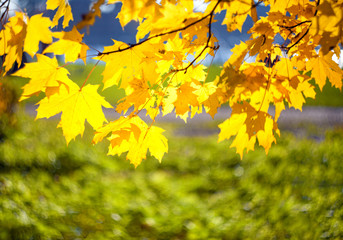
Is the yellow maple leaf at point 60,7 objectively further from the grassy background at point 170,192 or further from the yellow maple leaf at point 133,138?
the grassy background at point 170,192

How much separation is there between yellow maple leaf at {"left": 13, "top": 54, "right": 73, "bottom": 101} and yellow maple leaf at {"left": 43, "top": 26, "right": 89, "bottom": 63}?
0.06 metres

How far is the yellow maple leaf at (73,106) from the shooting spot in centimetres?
109

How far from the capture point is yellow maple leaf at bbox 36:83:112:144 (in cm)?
109

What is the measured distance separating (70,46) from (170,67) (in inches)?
20.0

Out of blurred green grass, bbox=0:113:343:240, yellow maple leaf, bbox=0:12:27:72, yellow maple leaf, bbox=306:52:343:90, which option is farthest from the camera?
blurred green grass, bbox=0:113:343:240

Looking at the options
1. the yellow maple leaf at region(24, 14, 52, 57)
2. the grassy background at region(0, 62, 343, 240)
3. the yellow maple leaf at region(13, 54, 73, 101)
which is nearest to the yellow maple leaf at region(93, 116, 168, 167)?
the yellow maple leaf at region(13, 54, 73, 101)

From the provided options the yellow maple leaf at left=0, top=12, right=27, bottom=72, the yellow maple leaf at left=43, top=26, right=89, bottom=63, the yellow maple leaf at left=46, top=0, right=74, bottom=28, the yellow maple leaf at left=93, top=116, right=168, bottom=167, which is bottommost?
the yellow maple leaf at left=93, top=116, right=168, bottom=167

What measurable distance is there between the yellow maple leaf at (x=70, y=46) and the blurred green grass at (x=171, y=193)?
5.54 feet

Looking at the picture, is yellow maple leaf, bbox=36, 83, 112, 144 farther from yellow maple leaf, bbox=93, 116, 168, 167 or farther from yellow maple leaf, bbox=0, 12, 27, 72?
yellow maple leaf, bbox=0, 12, 27, 72

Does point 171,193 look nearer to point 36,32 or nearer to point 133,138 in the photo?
point 133,138

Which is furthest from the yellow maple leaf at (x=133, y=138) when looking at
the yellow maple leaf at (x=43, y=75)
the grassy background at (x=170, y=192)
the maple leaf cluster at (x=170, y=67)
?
the grassy background at (x=170, y=192)

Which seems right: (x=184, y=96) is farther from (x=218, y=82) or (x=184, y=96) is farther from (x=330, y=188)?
(x=330, y=188)

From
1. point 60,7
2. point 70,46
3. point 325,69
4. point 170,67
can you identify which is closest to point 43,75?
point 70,46

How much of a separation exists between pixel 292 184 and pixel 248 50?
2.33 meters
